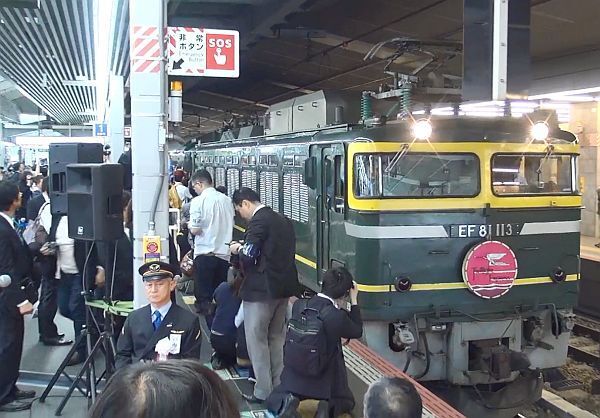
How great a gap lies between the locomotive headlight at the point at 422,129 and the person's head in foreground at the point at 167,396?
5592mm

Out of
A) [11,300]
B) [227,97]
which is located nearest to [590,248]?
[11,300]

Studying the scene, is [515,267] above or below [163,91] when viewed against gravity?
below

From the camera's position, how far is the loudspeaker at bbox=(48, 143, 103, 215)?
6746 mm

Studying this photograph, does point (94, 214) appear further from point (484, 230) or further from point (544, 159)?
point (544, 159)

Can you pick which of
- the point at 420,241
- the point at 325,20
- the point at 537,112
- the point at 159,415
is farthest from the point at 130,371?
the point at 325,20

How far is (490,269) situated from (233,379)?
2.74m

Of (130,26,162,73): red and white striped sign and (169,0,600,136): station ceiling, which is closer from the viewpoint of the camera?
(130,26,162,73): red and white striped sign

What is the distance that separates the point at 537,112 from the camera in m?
7.34

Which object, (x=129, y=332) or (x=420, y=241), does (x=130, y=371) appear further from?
(x=420, y=241)

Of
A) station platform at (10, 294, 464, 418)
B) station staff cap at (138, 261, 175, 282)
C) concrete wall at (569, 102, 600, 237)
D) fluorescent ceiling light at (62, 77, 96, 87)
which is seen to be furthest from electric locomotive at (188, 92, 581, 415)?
fluorescent ceiling light at (62, 77, 96, 87)

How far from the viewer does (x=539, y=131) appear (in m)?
7.21

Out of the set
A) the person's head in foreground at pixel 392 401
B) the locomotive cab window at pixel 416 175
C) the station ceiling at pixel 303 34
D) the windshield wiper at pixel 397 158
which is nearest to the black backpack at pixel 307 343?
the person's head in foreground at pixel 392 401

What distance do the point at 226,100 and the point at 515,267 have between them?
89.7ft

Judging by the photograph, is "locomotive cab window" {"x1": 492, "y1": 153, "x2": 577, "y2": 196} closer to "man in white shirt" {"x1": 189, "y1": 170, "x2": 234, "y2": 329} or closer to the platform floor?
"man in white shirt" {"x1": 189, "y1": 170, "x2": 234, "y2": 329}
